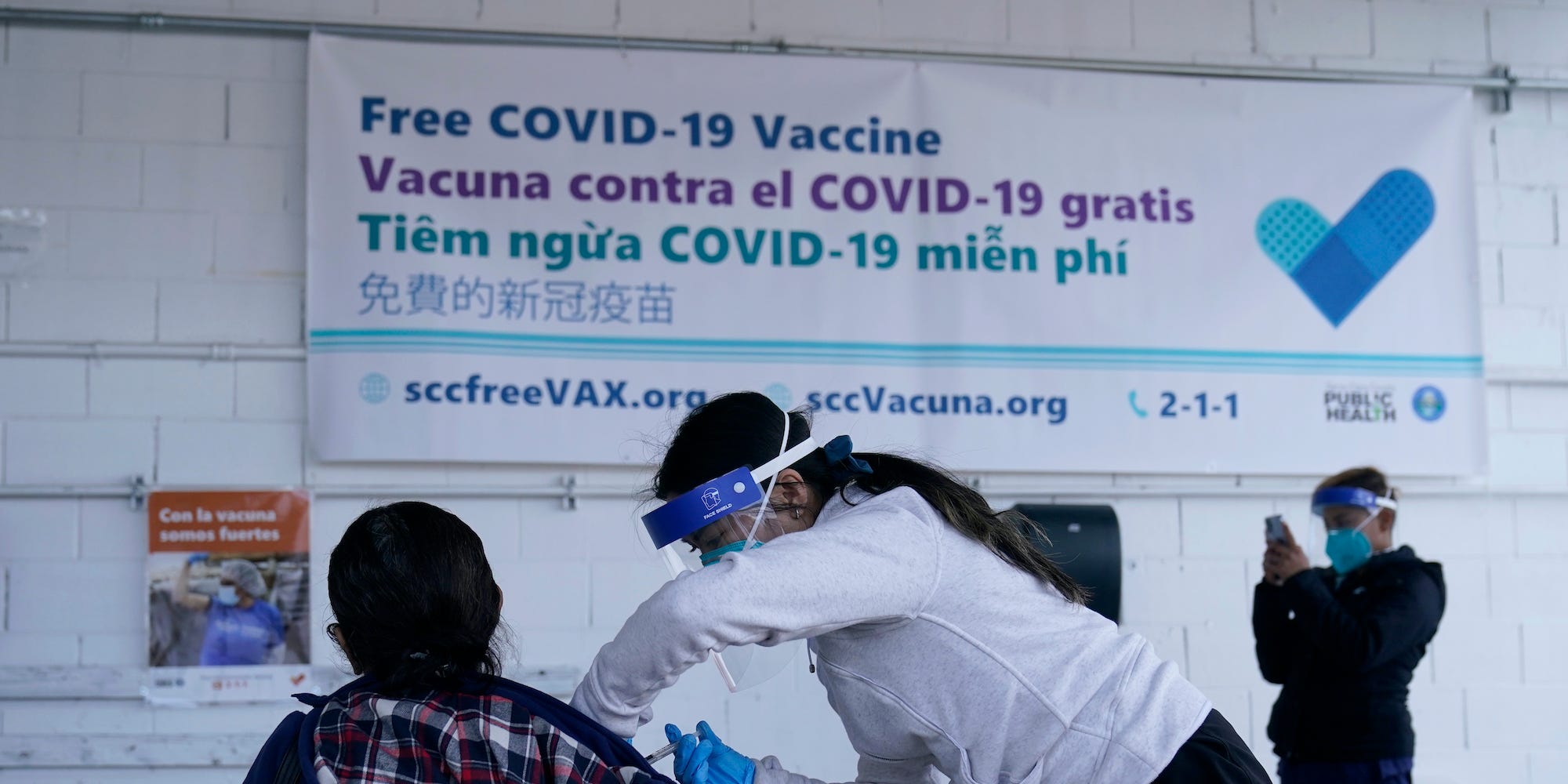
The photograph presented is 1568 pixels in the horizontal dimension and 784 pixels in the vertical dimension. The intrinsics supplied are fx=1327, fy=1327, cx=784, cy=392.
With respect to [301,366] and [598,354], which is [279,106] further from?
[598,354]

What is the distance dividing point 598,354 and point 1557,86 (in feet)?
9.66

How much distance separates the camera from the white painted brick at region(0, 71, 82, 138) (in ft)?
10.8

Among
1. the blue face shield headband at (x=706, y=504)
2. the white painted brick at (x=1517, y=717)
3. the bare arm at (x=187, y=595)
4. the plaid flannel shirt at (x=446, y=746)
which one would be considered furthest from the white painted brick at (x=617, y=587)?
the white painted brick at (x=1517, y=717)

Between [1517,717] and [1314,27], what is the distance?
208 cm

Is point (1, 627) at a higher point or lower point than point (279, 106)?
lower

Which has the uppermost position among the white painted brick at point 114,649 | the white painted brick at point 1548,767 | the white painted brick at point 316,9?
the white painted brick at point 316,9

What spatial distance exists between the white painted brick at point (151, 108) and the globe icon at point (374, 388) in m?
0.74

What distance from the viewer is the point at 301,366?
10.9 feet

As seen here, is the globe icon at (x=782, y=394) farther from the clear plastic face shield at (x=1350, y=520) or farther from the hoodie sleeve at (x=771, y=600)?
the hoodie sleeve at (x=771, y=600)

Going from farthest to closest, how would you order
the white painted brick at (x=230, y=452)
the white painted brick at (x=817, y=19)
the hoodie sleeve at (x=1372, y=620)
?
the white painted brick at (x=817, y=19)
the white painted brick at (x=230, y=452)
the hoodie sleeve at (x=1372, y=620)

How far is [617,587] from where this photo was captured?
340 cm

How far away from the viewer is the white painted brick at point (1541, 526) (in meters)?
3.84

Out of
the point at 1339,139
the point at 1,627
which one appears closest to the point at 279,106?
the point at 1,627

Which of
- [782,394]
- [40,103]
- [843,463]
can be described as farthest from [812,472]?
[40,103]
